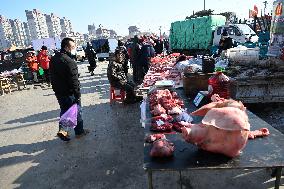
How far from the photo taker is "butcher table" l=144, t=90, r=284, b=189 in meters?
2.89

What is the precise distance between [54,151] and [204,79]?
132 inches

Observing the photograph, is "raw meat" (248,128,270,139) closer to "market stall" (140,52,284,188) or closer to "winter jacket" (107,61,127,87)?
"market stall" (140,52,284,188)

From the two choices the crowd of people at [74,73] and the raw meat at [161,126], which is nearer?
the raw meat at [161,126]

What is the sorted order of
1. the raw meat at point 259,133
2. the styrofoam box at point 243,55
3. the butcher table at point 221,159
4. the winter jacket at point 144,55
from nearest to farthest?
the butcher table at point 221,159 → the raw meat at point 259,133 → the styrofoam box at point 243,55 → the winter jacket at point 144,55

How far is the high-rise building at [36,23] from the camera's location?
141750 millimetres

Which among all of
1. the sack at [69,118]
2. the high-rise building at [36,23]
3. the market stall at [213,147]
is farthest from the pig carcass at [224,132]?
the high-rise building at [36,23]

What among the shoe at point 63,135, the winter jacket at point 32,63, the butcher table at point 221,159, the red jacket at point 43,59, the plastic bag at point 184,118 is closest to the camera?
the butcher table at point 221,159

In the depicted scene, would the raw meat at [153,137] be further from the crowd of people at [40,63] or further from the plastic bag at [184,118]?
the crowd of people at [40,63]

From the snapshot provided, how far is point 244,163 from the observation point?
2930 mm

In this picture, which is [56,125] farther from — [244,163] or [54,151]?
[244,163]

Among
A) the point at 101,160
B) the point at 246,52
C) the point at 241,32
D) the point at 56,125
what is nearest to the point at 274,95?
the point at 246,52

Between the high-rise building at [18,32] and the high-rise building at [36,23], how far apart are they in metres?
4.94

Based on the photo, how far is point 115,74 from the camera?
8031mm

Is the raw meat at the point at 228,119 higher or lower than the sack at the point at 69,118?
higher
